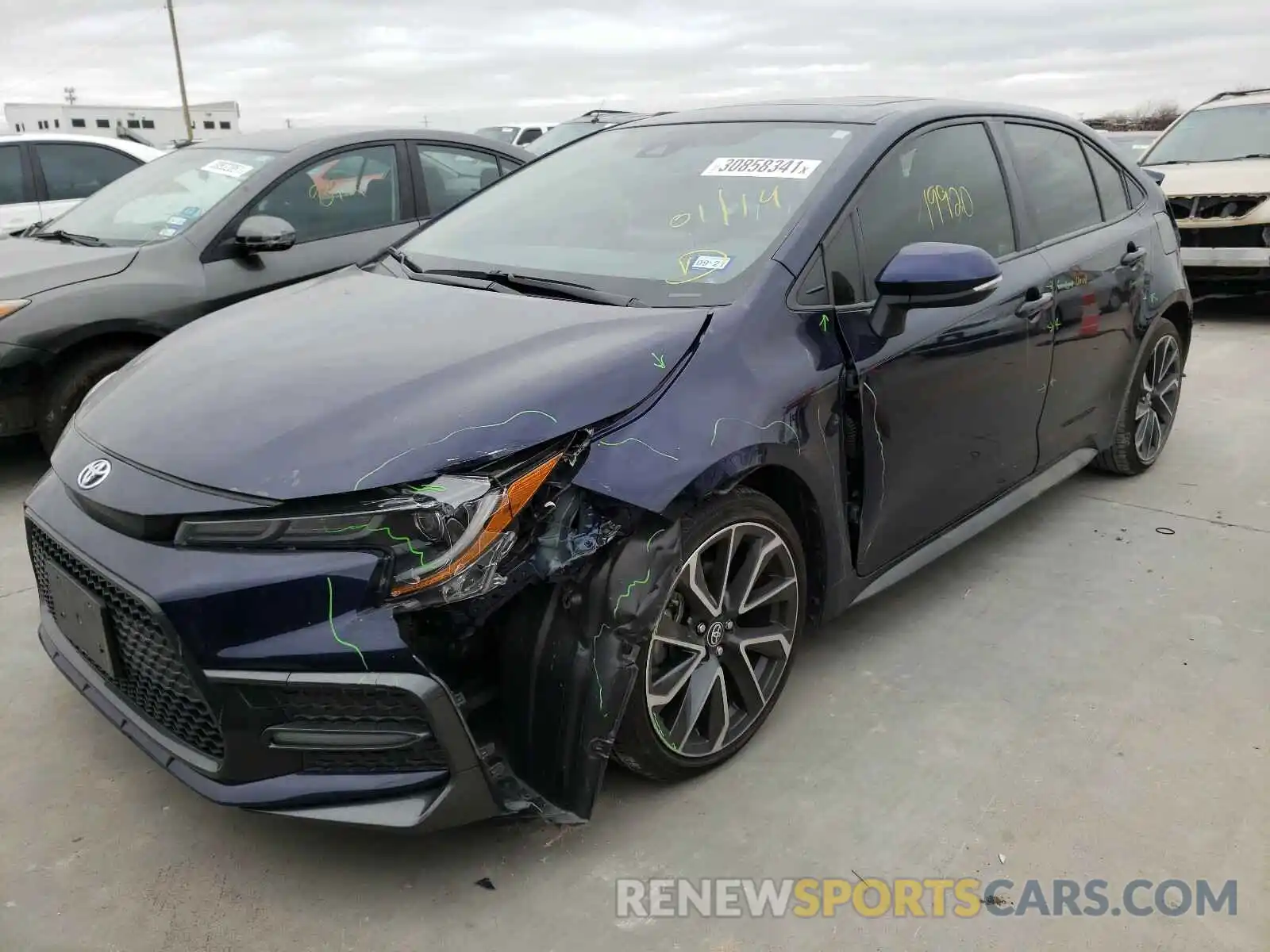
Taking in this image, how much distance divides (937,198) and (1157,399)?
2097 mm

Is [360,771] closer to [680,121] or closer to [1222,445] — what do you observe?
[680,121]

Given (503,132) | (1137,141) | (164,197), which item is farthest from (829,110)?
A: (503,132)

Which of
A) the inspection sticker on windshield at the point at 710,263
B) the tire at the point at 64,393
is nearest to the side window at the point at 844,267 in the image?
the inspection sticker on windshield at the point at 710,263

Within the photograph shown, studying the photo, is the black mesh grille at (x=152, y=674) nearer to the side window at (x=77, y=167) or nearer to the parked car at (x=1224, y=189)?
the side window at (x=77, y=167)

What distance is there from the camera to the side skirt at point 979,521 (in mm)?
2967

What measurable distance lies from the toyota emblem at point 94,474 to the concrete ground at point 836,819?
78 centimetres

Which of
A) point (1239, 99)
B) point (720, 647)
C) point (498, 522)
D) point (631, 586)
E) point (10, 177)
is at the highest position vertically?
point (1239, 99)

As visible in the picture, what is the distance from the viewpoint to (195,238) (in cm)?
465

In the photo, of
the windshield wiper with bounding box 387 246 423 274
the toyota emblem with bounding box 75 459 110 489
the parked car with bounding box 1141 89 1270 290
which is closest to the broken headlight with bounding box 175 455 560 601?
the toyota emblem with bounding box 75 459 110 489

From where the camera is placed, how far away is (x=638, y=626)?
82.6 inches

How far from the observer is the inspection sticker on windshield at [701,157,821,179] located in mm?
2820

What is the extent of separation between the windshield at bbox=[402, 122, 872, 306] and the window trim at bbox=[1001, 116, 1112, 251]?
86cm

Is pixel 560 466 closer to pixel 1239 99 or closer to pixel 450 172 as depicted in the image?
pixel 450 172

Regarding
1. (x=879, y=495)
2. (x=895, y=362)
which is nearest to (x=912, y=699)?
(x=879, y=495)
